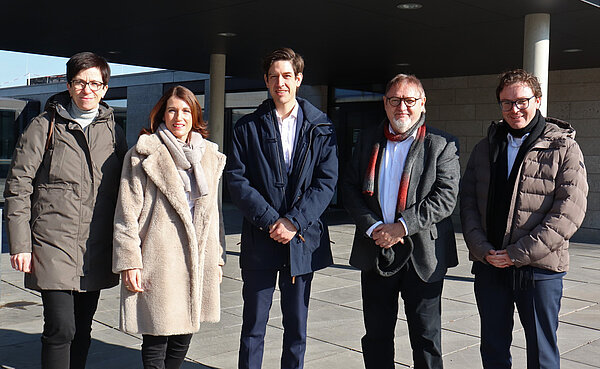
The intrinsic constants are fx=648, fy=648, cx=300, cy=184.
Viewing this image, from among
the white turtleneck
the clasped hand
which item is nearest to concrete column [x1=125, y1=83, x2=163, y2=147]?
the white turtleneck

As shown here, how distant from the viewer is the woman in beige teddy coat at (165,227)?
3.32 meters

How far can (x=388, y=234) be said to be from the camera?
343 cm

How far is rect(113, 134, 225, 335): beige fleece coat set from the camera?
130 inches

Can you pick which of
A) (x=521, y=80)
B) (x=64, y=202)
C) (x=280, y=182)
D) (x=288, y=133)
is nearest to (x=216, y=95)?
(x=288, y=133)

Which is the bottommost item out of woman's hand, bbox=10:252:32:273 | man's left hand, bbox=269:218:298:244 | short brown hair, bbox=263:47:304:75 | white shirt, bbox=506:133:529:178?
woman's hand, bbox=10:252:32:273

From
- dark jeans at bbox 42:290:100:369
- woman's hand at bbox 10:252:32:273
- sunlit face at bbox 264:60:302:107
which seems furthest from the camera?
sunlit face at bbox 264:60:302:107

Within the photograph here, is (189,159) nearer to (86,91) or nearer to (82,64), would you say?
(86,91)

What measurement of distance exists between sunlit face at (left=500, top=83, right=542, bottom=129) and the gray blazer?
360 millimetres

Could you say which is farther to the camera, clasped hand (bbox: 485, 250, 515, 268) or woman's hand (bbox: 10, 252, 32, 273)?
clasped hand (bbox: 485, 250, 515, 268)

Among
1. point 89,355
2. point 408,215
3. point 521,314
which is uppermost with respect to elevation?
point 408,215

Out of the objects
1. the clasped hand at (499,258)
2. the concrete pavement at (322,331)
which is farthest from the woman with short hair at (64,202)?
the clasped hand at (499,258)

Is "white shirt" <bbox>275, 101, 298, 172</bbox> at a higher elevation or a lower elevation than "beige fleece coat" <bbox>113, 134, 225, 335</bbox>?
higher

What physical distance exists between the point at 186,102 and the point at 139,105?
1788 cm

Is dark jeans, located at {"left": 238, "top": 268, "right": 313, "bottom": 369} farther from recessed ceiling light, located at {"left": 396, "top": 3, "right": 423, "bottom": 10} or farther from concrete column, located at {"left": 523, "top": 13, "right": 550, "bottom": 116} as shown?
concrete column, located at {"left": 523, "top": 13, "right": 550, "bottom": 116}
